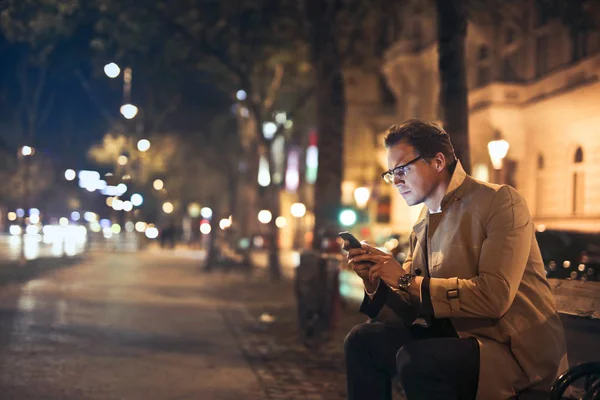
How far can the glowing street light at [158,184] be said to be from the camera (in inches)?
2123

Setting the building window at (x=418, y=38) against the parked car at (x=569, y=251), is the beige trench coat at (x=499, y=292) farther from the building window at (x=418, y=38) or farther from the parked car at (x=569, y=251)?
the building window at (x=418, y=38)

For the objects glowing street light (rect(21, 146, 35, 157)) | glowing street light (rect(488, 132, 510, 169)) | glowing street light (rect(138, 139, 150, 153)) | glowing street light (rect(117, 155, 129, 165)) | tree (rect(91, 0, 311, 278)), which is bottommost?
glowing street light (rect(488, 132, 510, 169))

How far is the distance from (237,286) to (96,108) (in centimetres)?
2553

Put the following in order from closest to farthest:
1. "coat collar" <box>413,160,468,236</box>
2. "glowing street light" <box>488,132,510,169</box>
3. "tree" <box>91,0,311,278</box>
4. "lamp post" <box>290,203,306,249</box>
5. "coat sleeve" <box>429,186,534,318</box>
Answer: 1. "coat sleeve" <box>429,186,534,318</box>
2. "coat collar" <box>413,160,468,236</box>
3. "glowing street light" <box>488,132,510,169</box>
4. "tree" <box>91,0,311,278</box>
5. "lamp post" <box>290,203,306,249</box>

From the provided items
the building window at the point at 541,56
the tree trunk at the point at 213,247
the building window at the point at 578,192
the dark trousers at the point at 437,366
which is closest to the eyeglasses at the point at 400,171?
the dark trousers at the point at 437,366

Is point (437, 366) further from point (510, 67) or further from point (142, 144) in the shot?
point (142, 144)

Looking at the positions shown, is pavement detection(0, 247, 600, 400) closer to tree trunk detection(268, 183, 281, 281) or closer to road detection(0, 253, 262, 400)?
road detection(0, 253, 262, 400)

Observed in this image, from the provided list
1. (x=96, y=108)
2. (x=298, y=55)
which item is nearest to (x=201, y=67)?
(x=298, y=55)

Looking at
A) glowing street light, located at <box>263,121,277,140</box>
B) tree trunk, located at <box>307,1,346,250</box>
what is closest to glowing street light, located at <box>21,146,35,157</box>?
glowing street light, located at <box>263,121,277,140</box>

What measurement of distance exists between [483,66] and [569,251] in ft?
46.3

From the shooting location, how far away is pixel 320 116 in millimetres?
16594

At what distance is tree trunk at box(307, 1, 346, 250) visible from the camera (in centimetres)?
1597

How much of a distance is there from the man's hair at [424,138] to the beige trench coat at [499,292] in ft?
0.77

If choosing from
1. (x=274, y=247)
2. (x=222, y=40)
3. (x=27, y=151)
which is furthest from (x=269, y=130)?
(x=222, y=40)
